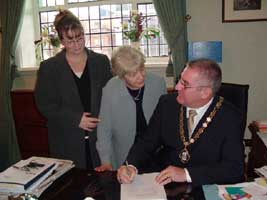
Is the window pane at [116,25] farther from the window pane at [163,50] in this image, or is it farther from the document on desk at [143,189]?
the document on desk at [143,189]

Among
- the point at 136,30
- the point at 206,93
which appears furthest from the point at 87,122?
the point at 136,30

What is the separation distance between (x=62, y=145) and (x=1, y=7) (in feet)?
7.11

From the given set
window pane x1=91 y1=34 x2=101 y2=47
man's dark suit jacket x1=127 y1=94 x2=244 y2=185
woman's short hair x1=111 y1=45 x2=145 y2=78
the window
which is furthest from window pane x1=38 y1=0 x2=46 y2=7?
Answer: man's dark suit jacket x1=127 y1=94 x2=244 y2=185

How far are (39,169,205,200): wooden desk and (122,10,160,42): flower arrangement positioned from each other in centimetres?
232

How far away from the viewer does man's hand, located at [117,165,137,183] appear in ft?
4.96

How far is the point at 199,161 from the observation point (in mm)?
1717

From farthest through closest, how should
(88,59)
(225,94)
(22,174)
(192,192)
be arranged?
(88,59) < (225,94) < (22,174) < (192,192)

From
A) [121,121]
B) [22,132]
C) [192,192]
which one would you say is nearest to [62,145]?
[121,121]

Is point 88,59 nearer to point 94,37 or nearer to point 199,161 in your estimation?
point 199,161

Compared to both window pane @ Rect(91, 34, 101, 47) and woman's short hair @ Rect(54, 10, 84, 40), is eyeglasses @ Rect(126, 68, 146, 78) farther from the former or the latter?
window pane @ Rect(91, 34, 101, 47)

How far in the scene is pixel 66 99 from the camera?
2.32 metres

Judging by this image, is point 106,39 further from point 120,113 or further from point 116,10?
point 120,113

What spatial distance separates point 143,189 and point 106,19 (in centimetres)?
295

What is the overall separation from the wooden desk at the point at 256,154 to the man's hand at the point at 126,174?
65.2 inches
